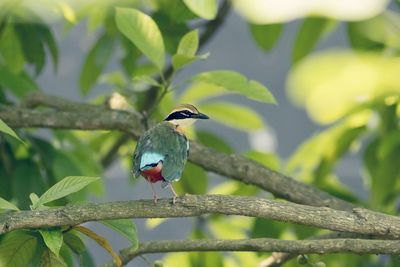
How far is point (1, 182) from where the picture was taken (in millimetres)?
3293

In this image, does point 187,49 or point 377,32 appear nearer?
point 377,32

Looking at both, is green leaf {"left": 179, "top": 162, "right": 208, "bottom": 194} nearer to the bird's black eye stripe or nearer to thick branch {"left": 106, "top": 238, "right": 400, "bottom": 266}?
the bird's black eye stripe

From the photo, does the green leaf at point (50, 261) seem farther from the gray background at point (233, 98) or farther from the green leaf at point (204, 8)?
the gray background at point (233, 98)

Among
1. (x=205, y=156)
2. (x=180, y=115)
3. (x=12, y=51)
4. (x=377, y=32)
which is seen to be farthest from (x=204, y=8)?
(x=12, y=51)

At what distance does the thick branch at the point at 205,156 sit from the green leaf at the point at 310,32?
0.48 meters

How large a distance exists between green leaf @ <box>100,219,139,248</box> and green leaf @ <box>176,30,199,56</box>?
2.04ft

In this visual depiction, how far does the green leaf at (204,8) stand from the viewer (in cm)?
182

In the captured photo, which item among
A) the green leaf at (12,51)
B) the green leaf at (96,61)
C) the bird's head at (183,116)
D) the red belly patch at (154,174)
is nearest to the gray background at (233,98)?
the green leaf at (96,61)

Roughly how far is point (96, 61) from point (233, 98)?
18.4 feet

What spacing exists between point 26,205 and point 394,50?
137 centimetres

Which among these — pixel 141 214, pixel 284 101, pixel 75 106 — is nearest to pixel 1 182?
pixel 75 106

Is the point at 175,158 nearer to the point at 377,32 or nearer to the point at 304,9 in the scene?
the point at 377,32

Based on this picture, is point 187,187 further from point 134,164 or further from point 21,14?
point 134,164

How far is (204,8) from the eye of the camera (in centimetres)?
184
